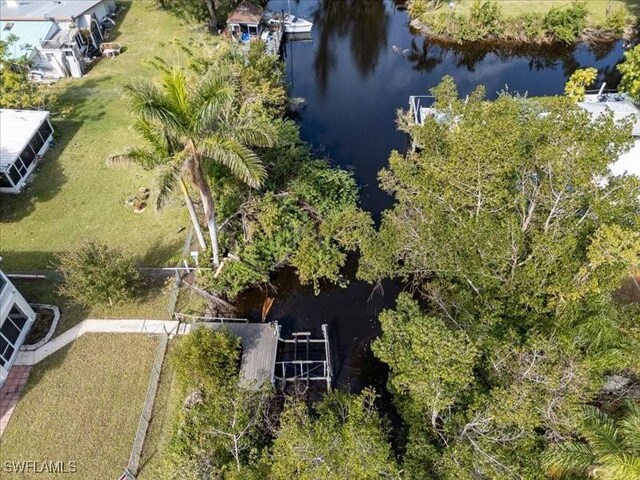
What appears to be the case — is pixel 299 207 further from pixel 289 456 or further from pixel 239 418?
pixel 289 456

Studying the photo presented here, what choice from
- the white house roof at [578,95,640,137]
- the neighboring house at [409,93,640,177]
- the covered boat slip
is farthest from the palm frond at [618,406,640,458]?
the white house roof at [578,95,640,137]

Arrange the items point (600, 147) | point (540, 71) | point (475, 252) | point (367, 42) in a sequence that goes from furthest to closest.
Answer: point (367, 42), point (540, 71), point (475, 252), point (600, 147)

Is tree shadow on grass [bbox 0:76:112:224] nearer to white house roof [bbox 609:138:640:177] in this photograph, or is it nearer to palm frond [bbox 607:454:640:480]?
palm frond [bbox 607:454:640:480]

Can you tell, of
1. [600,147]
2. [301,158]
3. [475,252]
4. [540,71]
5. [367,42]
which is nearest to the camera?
[600,147]

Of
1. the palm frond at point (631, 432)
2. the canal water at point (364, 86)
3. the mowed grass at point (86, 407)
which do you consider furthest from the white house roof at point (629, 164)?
the mowed grass at point (86, 407)

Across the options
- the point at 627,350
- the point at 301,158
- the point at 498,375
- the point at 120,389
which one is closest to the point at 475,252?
the point at 498,375

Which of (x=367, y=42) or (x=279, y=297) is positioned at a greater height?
(x=367, y=42)

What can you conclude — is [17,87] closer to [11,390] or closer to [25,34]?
[25,34]
